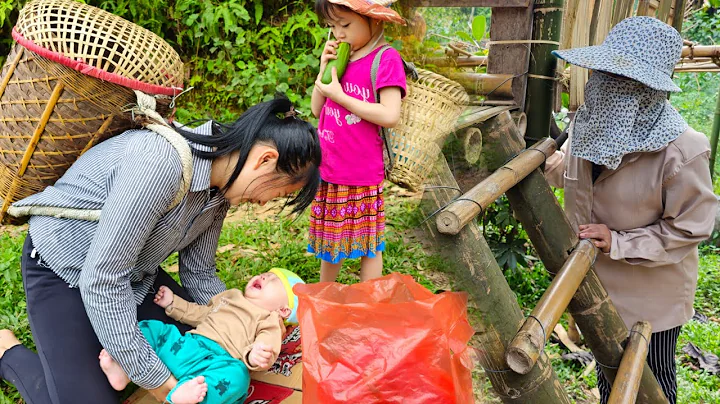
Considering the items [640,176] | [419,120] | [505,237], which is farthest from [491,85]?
[505,237]

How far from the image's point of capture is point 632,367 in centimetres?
219

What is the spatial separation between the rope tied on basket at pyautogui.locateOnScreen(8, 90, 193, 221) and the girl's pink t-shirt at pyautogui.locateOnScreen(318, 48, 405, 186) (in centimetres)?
89

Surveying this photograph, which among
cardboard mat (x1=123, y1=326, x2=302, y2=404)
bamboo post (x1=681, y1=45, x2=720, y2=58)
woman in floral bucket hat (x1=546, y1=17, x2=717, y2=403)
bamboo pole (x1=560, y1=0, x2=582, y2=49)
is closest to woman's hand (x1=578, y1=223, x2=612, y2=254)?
woman in floral bucket hat (x1=546, y1=17, x2=717, y2=403)

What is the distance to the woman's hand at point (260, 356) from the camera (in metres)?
2.03

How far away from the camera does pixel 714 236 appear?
17.1 feet

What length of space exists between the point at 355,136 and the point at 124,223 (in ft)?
3.77

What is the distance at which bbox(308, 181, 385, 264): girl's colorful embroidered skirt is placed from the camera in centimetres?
266

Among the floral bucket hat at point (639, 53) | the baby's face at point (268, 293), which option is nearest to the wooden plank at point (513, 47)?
the floral bucket hat at point (639, 53)

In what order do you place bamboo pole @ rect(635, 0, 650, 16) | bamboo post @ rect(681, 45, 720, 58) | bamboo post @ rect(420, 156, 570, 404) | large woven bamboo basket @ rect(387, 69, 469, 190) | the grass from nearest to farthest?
bamboo post @ rect(420, 156, 570, 404) → large woven bamboo basket @ rect(387, 69, 469, 190) → the grass → bamboo pole @ rect(635, 0, 650, 16) → bamboo post @ rect(681, 45, 720, 58)

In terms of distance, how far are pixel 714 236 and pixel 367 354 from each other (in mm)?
4922

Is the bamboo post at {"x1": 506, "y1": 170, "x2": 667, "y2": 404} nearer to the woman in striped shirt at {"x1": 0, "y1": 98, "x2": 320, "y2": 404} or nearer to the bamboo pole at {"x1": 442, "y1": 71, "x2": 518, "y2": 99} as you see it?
the bamboo pole at {"x1": 442, "y1": 71, "x2": 518, "y2": 99}

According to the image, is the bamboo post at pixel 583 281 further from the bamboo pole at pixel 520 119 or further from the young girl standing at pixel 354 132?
the young girl standing at pixel 354 132

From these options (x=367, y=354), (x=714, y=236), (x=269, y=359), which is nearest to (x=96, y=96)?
(x=269, y=359)

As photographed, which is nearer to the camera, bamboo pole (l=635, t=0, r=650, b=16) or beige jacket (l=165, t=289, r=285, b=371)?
beige jacket (l=165, t=289, r=285, b=371)
